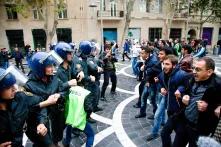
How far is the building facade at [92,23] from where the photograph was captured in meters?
24.6

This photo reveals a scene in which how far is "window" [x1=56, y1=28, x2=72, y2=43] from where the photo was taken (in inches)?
1025

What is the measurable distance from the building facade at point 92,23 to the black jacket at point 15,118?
20.2 m

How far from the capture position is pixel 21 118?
2.75 m

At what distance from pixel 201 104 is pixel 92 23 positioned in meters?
25.1

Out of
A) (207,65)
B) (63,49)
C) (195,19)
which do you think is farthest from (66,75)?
(195,19)

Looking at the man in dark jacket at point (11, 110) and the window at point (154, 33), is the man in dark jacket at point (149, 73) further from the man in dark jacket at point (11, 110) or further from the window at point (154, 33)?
the window at point (154, 33)

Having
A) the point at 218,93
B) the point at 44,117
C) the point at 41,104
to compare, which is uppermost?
the point at 218,93

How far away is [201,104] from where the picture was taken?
2.73m

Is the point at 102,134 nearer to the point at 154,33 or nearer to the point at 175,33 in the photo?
the point at 154,33

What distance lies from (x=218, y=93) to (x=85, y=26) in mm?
25017

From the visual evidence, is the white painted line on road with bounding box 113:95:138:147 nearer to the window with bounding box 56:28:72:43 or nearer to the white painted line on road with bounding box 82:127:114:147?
the white painted line on road with bounding box 82:127:114:147

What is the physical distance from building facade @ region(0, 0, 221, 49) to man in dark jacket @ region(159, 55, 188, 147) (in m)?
18.9

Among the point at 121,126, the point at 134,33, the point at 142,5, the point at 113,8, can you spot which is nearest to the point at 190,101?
the point at 121,126

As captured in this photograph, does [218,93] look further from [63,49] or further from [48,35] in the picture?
[48,35]
